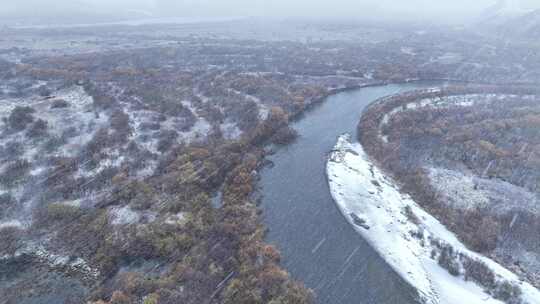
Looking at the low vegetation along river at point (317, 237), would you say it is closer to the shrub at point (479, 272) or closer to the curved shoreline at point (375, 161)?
the curved shoreline at point (375, 161)

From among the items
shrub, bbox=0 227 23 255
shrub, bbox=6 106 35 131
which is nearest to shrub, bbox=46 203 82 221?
shrub, bbox=0 227 23 255

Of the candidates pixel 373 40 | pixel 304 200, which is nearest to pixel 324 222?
pixel 304 200

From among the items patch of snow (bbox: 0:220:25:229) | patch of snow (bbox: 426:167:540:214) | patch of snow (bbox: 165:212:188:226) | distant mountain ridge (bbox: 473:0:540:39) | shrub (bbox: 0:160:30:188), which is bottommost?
patch of snow (bbox: 165:212:188:226)

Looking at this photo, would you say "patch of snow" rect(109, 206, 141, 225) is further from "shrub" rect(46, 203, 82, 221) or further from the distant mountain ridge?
the distant mountain ridge

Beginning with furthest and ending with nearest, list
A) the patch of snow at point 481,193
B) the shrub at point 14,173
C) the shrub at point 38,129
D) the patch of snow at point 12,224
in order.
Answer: the shrub at point 38,129
the shrub at point 14,173
the patch of snow at point 481,193
the patch of snow at point 12,224

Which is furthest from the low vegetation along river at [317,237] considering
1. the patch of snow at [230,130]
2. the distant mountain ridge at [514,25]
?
the distant mountain ridge at [514,25]

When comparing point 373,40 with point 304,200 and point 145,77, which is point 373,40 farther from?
point 304,200
